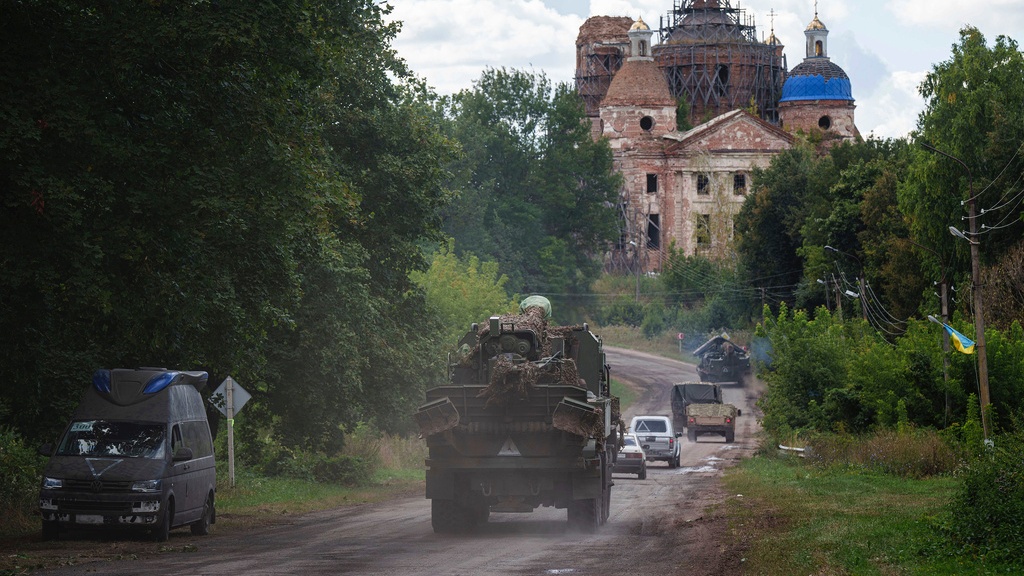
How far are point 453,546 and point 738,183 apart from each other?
304 feet

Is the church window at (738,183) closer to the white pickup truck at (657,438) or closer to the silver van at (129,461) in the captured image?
the white pickup truck at (657,438)

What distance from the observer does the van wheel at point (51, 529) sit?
19.0m

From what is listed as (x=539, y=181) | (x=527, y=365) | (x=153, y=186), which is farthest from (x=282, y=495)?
(x=539, y=181)

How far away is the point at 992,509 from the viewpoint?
1644cm

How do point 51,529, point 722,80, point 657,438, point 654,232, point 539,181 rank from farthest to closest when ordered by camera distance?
1. point 722,80
2. point 654,232
3. point 539,181
4. point 657,438
5. point 51,529

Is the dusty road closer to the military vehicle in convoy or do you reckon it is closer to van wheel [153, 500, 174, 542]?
van wheel [153, 500, 174, 542]

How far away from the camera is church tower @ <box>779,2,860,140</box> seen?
110 metres

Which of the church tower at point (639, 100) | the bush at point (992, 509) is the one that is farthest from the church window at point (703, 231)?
the bush at point (992, 509)

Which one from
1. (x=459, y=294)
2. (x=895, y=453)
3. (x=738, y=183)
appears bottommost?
(x=895, y=453)

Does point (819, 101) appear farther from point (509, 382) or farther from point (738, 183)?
point (509, 382)

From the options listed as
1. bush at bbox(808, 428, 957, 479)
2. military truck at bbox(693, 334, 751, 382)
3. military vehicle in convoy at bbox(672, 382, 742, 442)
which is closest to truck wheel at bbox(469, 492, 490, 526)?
bush at bbox(808, 428, 957, 479)

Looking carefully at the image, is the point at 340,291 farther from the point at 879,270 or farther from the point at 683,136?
the point at 683,136

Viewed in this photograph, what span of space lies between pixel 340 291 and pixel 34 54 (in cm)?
1298

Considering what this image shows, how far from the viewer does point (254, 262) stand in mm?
22281
